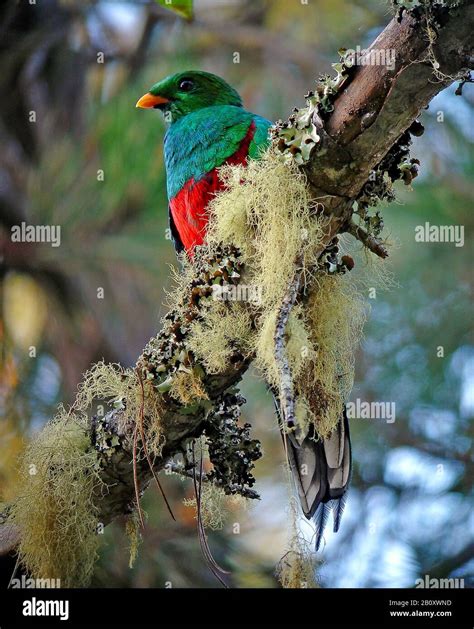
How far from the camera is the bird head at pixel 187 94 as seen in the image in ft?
8.10

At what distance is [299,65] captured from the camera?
273cm

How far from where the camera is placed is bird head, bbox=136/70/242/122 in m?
2.47

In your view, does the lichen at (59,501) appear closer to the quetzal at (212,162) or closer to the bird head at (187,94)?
the quetzal at (212,162)

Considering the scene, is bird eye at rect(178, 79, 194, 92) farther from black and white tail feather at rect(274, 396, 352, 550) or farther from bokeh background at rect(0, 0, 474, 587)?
black and white tail feather at rect(274, 396, 352, 550)

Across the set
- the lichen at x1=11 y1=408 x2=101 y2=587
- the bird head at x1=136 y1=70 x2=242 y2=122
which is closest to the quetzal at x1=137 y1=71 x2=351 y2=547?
the bird head at x1=136 y1=70 x2=242 y2=122

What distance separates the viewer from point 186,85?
8.22 ft

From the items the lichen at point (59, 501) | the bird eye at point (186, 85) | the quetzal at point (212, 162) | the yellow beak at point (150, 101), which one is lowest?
the lichen at point (59, 501)

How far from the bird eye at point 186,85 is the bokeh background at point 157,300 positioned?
15 centimetres

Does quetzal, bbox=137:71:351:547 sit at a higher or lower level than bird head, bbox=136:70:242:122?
lower

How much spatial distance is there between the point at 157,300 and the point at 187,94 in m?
0.63

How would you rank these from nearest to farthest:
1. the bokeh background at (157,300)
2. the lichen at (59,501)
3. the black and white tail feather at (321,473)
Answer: the lichen at (59,501)
the black and white tail feather at (321,473)
the bokeh background at (157,300)

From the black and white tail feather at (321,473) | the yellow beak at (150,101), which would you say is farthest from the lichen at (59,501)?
the yellow beak at (150,101)

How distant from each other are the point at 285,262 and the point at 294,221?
72 mm
